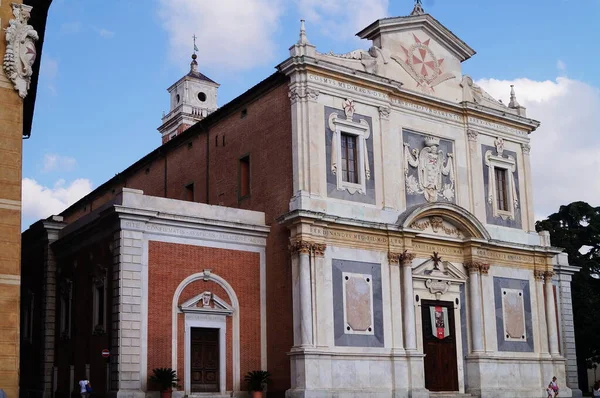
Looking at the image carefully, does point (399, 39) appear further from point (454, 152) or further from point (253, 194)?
point (253, 194)

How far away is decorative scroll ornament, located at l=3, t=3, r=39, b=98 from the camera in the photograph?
18562 millimetres

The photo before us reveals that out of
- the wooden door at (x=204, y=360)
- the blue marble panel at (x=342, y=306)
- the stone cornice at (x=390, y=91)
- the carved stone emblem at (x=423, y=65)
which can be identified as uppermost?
the carved stone emblem at (x=423, y=65)

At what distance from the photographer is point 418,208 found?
3231 centimetres

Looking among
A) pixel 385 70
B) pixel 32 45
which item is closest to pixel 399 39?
pixel 385 70

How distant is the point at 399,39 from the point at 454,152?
16.9 feet

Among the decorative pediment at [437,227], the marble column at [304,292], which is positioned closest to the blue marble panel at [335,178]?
the decorative pediment at [437,227]

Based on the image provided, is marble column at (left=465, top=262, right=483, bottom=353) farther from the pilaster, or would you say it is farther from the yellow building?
the yellow building

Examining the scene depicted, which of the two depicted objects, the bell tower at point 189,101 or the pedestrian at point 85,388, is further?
the bell tower at point 189,101

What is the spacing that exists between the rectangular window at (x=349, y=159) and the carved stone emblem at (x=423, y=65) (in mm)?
4470

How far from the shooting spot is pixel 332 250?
30141 millimetres

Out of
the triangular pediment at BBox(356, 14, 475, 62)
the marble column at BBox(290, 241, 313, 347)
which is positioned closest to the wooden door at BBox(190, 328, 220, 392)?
the marble column at BBox(290, 241, 313, 347)

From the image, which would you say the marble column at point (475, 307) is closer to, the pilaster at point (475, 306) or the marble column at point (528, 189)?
the pilaster at point (475, 306)

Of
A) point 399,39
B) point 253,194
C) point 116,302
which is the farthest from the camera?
point 399,39

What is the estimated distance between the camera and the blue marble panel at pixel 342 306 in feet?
97.6
